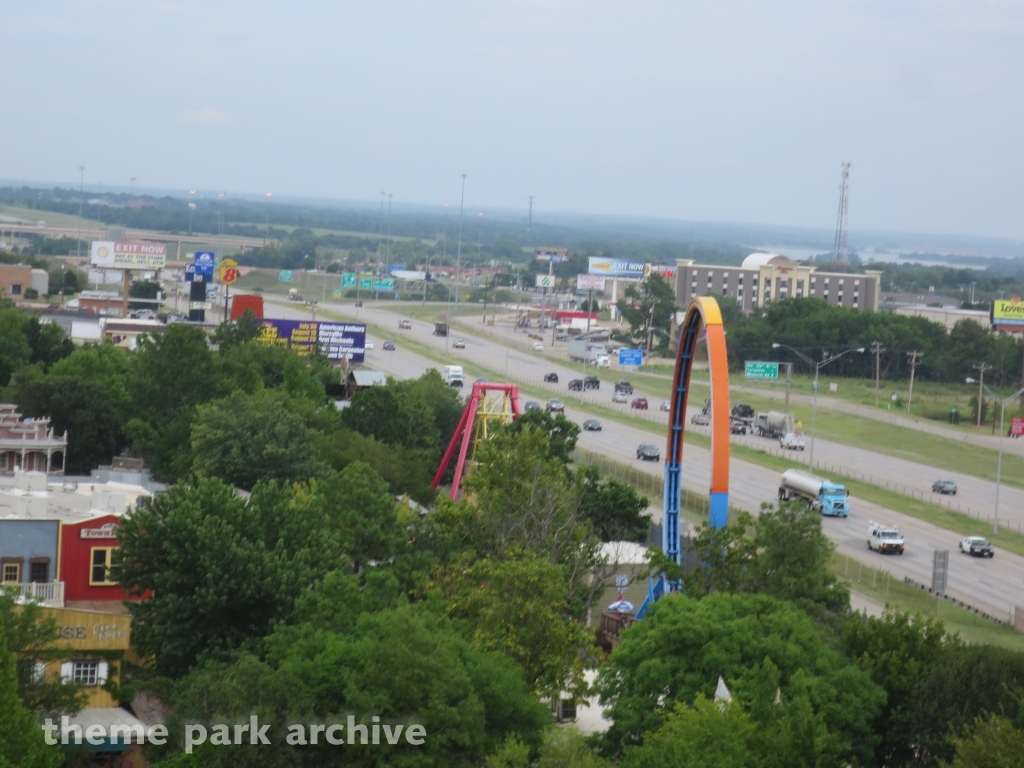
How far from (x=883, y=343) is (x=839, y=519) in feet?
261

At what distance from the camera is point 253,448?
5588cm

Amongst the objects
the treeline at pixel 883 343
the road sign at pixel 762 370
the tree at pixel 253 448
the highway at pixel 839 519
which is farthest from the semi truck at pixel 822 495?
the treeline at pixel 883 343

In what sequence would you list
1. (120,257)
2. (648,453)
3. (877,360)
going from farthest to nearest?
(120,257), (877,360), (648,453)

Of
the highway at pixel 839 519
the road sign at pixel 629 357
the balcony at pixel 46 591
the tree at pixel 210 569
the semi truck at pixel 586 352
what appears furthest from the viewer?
the semi truck at pixel 586 352

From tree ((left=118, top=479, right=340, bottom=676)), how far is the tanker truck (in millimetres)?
66354

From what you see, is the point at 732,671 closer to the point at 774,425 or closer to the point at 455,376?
the point at 774,425

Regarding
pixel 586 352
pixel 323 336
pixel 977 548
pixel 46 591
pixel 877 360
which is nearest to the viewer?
pixel 46 591

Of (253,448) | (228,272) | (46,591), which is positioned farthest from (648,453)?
(228,272)

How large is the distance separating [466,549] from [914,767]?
16.5 meters

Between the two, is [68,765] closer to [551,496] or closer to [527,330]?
[551,496]

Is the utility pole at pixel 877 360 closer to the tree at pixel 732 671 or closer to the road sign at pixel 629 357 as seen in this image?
the road sign at pixel 629 357

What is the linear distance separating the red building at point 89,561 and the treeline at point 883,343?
11118 centimetres

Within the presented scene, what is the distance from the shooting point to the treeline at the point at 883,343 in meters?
144

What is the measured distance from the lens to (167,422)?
221 ft
